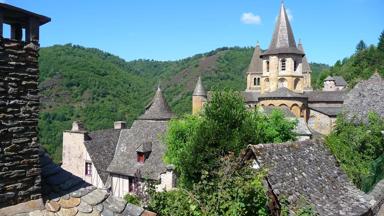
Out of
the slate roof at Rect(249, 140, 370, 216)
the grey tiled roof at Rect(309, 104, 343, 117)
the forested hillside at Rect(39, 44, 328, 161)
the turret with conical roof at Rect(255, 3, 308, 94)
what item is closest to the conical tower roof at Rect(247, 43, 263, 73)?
the forested hillside at Rect(39, 44, 328, 161)

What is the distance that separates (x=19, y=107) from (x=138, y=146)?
20.3 m

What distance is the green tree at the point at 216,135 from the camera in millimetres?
19859

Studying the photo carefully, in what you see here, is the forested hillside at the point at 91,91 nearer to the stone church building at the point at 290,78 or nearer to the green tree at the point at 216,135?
the stone church building at the point at 290,78

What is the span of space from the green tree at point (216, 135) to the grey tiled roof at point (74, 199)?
472 inches

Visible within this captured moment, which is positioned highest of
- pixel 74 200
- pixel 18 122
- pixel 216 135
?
pixel 18 122

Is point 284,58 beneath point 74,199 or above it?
above

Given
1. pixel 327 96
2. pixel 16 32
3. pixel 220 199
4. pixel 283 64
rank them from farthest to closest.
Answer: pixel 283 64 → pixel 327 96 → pixel 220 199 → pixel 16 32

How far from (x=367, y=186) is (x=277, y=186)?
30.9ft

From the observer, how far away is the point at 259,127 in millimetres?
22594

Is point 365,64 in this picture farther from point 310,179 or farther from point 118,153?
point 310,179

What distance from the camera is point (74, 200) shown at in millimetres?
6129

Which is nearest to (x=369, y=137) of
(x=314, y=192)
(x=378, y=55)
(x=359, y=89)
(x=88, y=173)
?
(x=359, y=89)

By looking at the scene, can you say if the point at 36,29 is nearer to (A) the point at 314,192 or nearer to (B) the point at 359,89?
(A) the point at 314,192

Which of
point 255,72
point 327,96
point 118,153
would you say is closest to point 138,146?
point 118,153
